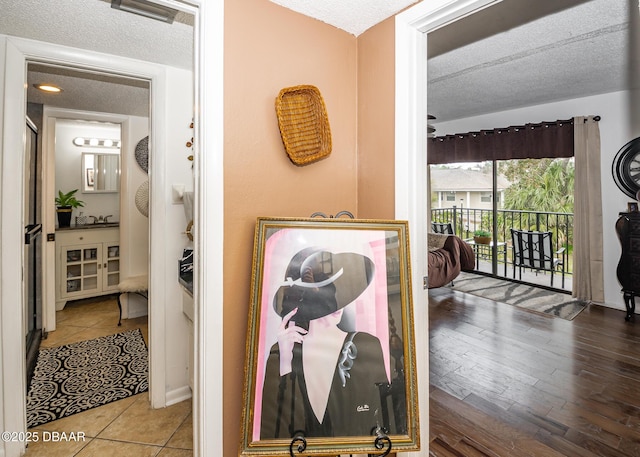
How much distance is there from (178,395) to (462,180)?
5.58 m

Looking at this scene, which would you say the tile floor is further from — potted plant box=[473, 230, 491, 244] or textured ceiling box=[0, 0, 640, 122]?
potted plant box=[473, 230, 491, 244]

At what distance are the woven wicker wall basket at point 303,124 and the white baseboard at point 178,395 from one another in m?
A: 1.90

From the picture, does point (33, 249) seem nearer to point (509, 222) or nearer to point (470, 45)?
point (470, 45)

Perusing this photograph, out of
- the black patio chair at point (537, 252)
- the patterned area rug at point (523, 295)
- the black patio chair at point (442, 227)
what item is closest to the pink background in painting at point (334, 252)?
the patterned area rug at point (523, 295)

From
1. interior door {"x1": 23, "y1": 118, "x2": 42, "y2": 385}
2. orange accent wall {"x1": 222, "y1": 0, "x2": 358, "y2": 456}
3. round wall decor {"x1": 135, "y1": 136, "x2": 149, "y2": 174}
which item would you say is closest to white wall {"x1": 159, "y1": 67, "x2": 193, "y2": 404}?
orange accent wall {"x1": 222, "y1": 0, "x2": 358, "y2": 456}

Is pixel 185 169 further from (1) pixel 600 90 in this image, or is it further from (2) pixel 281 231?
(1) pixel 600 90

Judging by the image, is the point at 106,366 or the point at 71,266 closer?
the point at 106,366

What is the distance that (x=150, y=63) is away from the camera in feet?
7.21

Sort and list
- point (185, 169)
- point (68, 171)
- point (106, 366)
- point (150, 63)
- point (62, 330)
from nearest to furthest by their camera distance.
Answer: point (150, 63)
point (185, 169)
point (106, 366)
point (62, 330)
point (68, 171)

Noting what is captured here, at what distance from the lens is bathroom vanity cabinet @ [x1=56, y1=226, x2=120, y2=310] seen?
13.8 feet

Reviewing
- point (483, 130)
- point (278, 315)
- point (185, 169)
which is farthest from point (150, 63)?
point (483, 130)

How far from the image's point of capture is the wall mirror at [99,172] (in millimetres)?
4863

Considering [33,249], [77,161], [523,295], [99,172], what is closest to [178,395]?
[33,249]

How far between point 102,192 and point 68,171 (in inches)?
19.7
